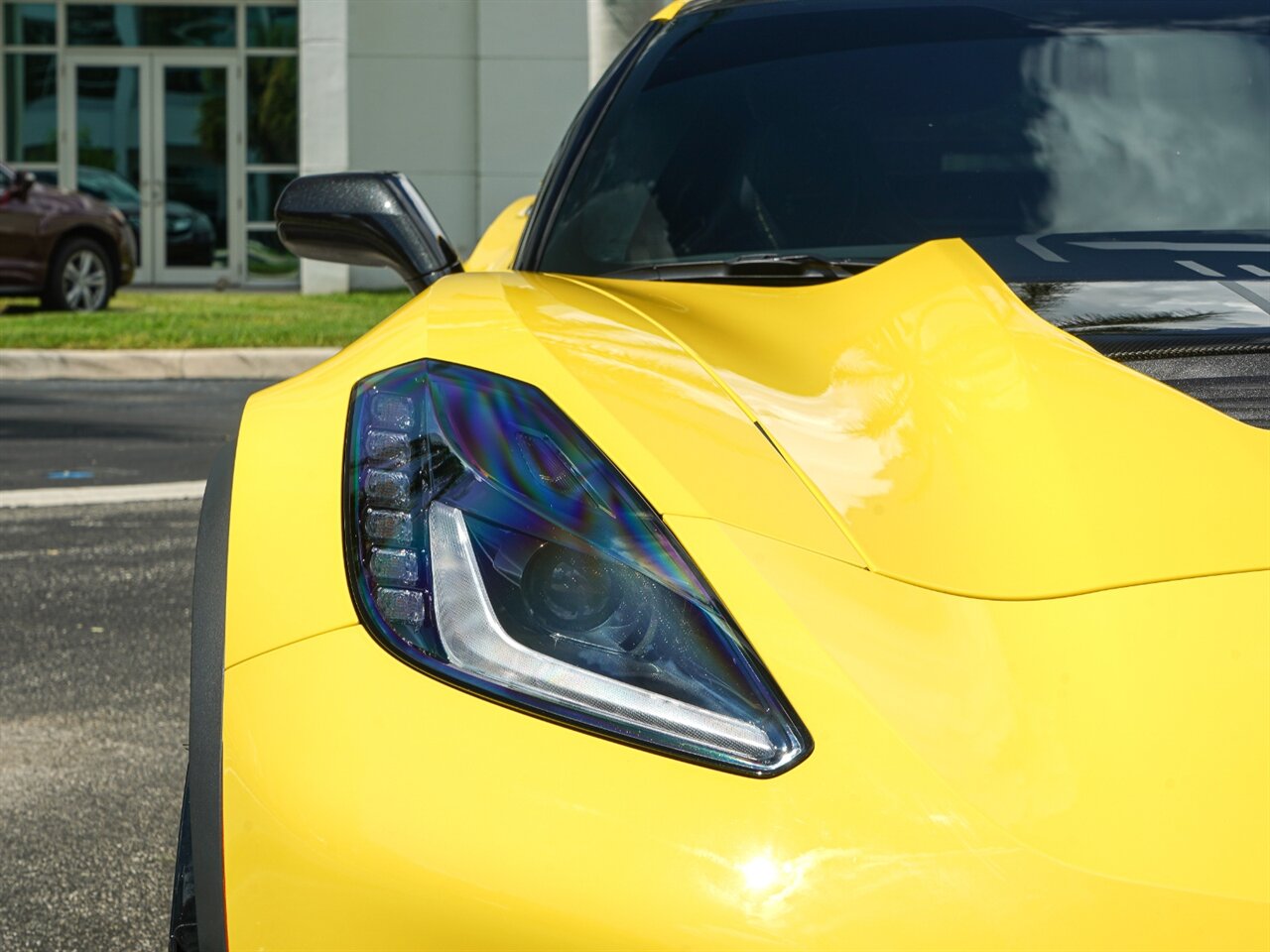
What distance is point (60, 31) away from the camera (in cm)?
2086

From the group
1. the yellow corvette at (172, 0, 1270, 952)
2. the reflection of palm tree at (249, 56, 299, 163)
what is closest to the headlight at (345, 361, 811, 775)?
the yellow corvette at (172, 0, 1270, 952)

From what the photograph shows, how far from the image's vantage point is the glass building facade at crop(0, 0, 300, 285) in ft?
68.3

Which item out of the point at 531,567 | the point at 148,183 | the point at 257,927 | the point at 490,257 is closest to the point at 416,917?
the point at 257,927

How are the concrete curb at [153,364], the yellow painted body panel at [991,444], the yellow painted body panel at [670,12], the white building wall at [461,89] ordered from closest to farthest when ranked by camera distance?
the yellow painted body panel at [991,444] < the yellow painted body panel at [670,12] < the concrete curb at [153,364] < the white building wall at [461,89]

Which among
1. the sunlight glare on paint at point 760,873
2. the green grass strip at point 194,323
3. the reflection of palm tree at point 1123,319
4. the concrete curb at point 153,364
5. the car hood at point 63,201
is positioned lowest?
the concrete curb at point 153,364

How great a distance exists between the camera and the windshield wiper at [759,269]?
7.11 ft

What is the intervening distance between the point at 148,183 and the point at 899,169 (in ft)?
64.4

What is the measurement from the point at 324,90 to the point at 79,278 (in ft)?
15.2

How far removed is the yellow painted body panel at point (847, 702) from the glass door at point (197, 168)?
20.1 meters

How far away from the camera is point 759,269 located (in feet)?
7.27

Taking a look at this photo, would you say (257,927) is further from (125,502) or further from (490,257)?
(125,502)

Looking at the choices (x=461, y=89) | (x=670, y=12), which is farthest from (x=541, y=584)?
(x=461, y=89)

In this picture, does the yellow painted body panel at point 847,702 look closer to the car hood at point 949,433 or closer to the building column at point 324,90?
the car hood at point 949,433

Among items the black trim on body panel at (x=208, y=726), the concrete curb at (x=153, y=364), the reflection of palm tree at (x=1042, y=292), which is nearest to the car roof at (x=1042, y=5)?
the reflection of palm tree at (x=1042, y=292)
